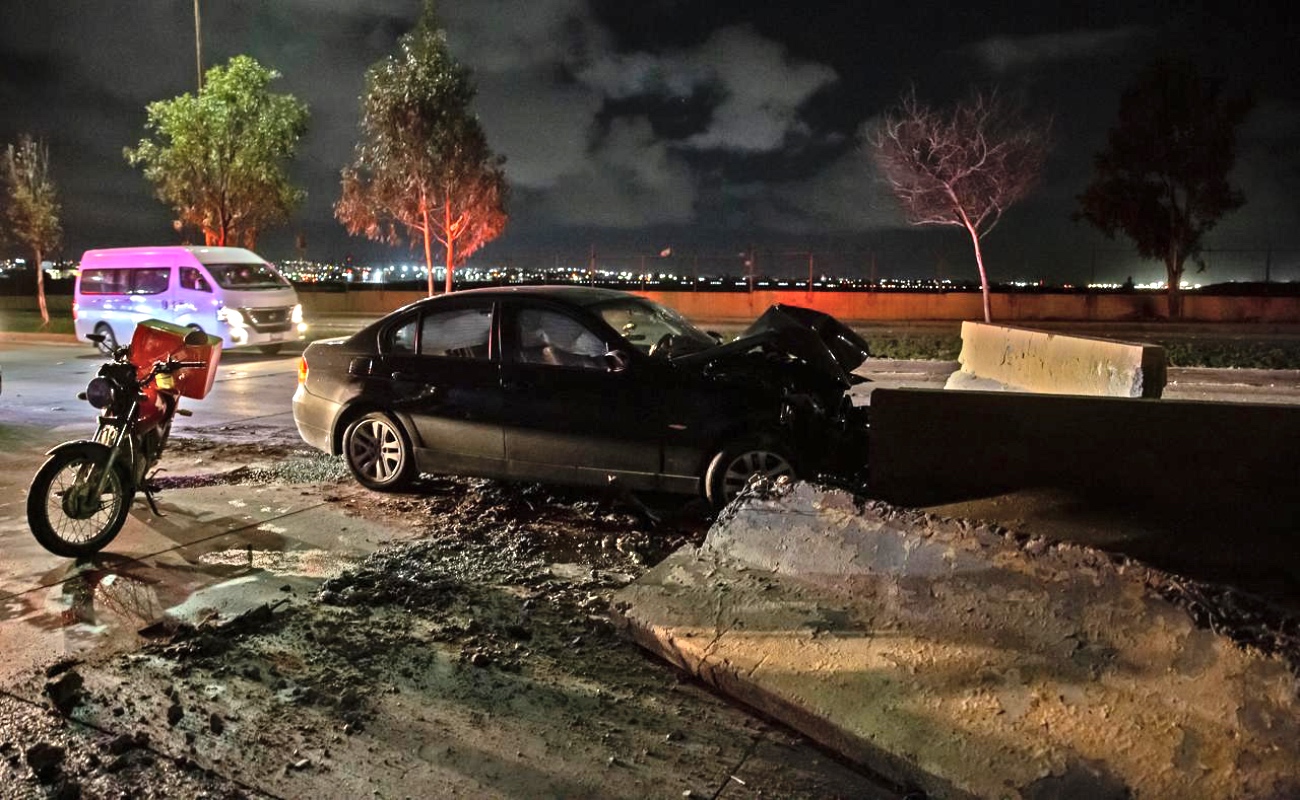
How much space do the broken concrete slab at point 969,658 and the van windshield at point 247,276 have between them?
1655 cm

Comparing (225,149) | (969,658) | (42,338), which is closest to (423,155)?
(225,149)

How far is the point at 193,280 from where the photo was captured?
1898cm

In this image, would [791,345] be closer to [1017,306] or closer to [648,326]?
[648,326]

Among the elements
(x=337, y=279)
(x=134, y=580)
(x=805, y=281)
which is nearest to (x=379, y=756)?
(x=134, y=580)

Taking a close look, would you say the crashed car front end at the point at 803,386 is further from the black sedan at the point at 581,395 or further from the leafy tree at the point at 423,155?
the leafy tree at the point at 423,155

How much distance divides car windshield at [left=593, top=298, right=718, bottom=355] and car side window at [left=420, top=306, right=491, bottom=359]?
0.85 m

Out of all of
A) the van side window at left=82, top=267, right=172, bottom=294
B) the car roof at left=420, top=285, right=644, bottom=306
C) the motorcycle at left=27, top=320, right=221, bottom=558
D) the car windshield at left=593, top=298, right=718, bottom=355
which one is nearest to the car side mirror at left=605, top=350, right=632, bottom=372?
the car windshield at left=593, top=298, right=718, bottom=355

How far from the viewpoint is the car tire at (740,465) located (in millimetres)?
6250

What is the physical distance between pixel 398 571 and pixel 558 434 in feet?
5.06

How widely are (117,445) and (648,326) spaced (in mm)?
3517

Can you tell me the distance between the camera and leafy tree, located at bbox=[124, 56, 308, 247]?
25344 millimetres

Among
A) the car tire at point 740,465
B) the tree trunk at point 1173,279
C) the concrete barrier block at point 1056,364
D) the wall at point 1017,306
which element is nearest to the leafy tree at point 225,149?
the wall at point 1017,306

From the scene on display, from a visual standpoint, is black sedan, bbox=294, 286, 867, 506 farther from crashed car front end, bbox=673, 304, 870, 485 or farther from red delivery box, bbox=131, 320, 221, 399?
red delivery box, bbox=131, 320, 221, 399

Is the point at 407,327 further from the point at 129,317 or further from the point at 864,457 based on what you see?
the point at 129,317
